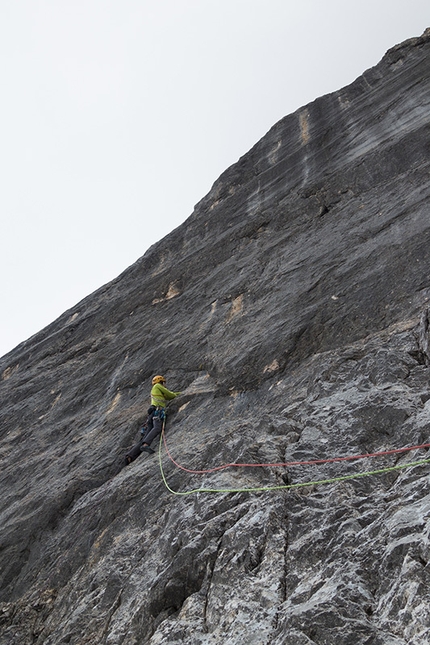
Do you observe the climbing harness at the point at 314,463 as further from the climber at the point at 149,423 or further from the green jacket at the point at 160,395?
the green jacket at the point at 160,395

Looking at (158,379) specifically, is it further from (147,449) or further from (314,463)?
(314,463)

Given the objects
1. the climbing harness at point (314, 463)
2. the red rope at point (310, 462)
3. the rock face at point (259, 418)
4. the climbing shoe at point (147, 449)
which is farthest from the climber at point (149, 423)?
the climbing harness at point (314, 463)

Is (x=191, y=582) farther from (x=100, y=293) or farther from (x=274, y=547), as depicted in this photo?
(x=100, y=293)

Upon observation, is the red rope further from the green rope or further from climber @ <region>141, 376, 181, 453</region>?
climber @ <region>141, 376, 181, 453</region>

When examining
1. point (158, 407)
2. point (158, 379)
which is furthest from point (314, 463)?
point (158, 379)

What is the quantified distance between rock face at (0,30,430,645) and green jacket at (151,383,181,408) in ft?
0.59

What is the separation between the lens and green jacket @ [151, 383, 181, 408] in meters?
9.29

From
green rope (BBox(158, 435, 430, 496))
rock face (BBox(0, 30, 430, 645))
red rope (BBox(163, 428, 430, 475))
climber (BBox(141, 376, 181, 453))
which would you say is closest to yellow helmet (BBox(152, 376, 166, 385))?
climber (BBox(141, 376, 181, 453))

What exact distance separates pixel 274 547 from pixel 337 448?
4.52ft

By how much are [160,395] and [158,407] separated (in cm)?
21

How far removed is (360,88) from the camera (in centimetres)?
1426

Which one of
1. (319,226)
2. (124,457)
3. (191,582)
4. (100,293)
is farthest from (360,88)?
(191,582)

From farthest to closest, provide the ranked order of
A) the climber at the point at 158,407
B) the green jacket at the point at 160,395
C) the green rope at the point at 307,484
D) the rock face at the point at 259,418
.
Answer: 1. the green jacket at the point at 160,395
2. the climber at the point at 158,407
3. the green rope at the point at 307,484
4. the rock face at the point at 259,418

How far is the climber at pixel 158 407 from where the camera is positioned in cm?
872
